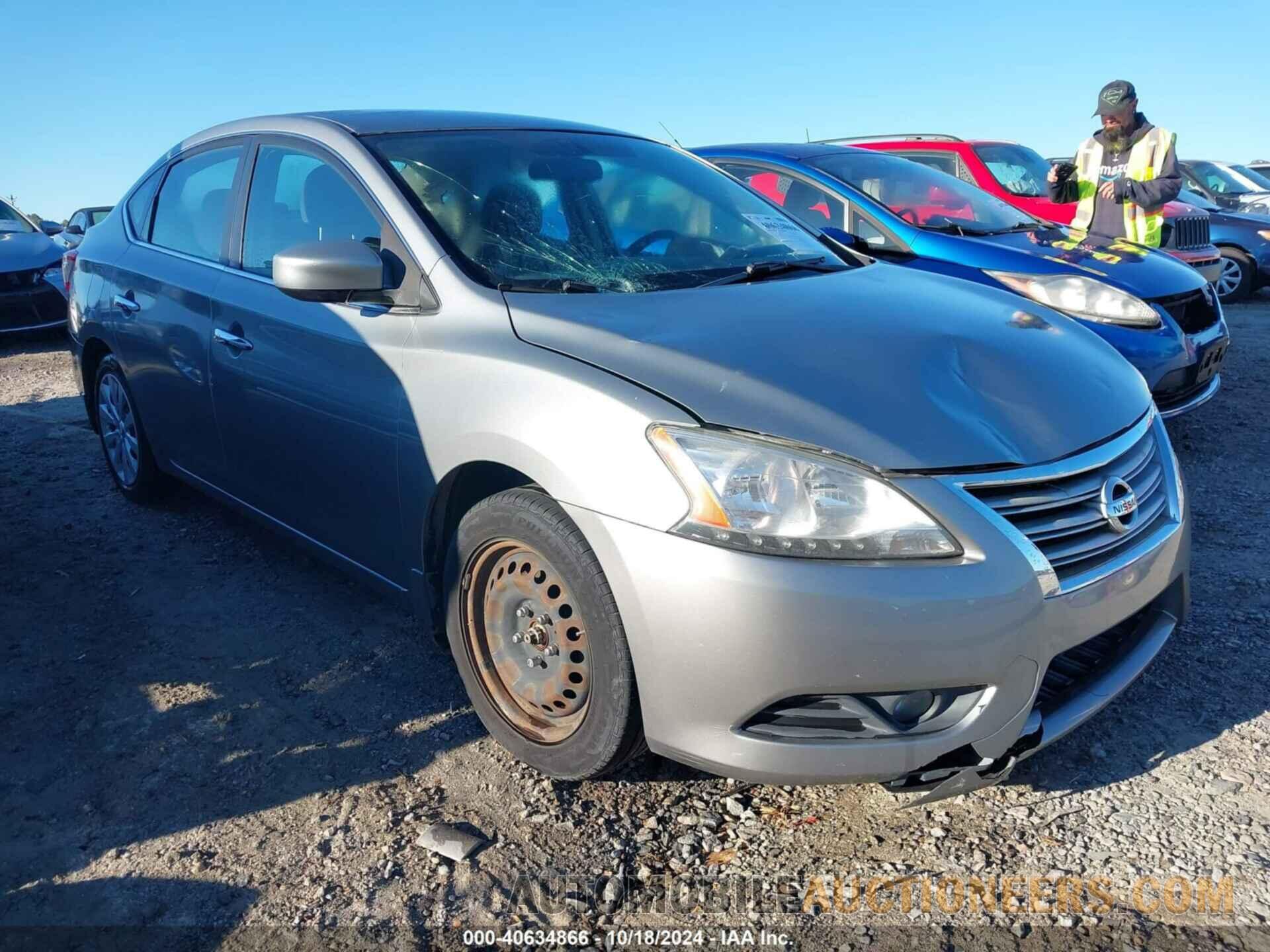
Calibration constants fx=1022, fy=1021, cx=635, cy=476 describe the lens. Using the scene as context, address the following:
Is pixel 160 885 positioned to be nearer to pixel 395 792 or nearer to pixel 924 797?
pixel 395 792

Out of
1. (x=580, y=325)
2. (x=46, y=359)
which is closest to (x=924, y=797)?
(x=580, y=325)

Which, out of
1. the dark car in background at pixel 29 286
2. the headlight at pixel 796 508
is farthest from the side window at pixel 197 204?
the dark car in background at pixel 29 286

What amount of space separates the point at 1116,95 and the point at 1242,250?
5579 mm

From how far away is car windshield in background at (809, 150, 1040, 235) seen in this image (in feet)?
18.5

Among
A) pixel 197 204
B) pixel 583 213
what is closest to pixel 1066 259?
pixel 583 213

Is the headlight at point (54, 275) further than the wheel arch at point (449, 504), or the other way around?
the headlight at point (54, 275)

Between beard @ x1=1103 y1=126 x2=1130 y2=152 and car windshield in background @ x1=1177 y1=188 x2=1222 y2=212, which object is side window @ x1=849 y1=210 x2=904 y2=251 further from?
car windshield in background @ x1=1177 y1=188 x2=1222 y2=212

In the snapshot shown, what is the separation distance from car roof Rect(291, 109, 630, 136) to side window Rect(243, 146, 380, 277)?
0.17 meters

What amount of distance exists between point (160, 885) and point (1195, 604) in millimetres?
3109

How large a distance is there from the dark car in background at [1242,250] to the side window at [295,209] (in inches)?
401

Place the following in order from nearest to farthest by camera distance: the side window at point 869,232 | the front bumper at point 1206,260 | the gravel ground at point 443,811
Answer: the gravel ground at point 443,811 → the side window at point 869,232 → the front bumper at point 1206,260

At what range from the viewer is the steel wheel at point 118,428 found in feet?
14.5

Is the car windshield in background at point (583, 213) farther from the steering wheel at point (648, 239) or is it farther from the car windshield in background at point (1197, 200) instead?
the car windshield in background at point (1197, 200)

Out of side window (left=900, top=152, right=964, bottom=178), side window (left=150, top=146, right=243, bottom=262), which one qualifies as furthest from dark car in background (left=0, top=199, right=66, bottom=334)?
side window (left=900, top=152, right=964, bottom=178)
